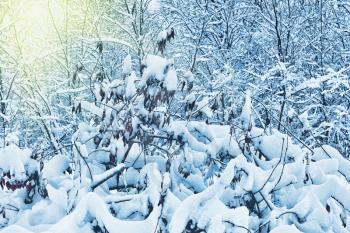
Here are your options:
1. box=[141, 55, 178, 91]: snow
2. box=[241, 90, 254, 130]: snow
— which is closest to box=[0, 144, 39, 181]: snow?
box=[141, 55, 178, 91]: snow

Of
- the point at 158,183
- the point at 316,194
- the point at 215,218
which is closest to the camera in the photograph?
the point at 215,218

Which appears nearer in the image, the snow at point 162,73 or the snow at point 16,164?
the snow at point 16,164

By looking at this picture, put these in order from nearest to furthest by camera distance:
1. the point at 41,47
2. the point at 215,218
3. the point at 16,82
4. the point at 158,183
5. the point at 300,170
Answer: the point at 215,218
the point at 158,183
the point at 300,170
the point at 16,82
the point at 41,47

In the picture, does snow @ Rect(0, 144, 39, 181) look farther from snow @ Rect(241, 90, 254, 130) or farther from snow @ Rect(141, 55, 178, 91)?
snow @ Rect(241, 90, 254, 130)

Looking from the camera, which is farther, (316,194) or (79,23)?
(79,23)

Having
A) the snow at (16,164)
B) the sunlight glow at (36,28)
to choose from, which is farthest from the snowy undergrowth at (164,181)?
the sunlight glow at (36,28)

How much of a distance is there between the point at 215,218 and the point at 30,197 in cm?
128

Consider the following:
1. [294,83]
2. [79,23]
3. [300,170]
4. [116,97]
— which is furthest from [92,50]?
[300,170]

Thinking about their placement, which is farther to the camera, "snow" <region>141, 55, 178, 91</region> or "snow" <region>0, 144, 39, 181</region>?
"snow" <region>141, 55, 178, 91</region>

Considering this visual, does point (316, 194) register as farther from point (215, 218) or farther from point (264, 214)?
point (215, 218)

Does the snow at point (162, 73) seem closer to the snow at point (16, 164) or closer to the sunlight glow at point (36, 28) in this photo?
the snow at point (16, 164)

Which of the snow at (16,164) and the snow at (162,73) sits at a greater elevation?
the snow at (162,73)

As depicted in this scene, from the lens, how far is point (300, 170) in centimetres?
264

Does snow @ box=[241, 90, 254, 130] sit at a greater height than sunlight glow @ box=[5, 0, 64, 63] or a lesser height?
lesser
